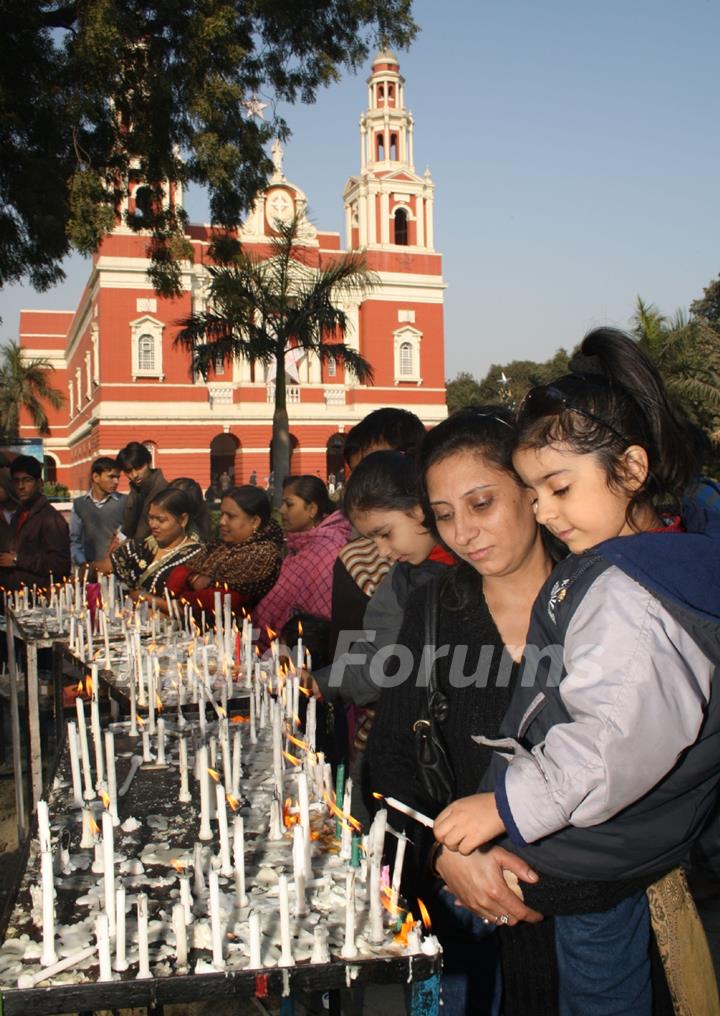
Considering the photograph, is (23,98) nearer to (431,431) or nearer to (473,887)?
(431,431)

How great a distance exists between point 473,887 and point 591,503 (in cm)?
74

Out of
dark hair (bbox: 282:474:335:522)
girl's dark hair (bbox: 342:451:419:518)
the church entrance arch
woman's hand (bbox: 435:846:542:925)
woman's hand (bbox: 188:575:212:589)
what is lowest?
woman's hand (bbox: 435:846:542:925)

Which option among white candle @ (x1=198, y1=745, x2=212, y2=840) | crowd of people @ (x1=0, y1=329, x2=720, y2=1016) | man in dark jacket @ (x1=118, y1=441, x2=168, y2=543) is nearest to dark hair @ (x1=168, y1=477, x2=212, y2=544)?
man in dark jacket @ (x1=118, y1=441, x2=168, y2=543)

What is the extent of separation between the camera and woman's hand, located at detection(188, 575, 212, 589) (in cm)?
460

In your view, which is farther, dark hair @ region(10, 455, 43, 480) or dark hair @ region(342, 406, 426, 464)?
Result: dark hair @ region(10, 455, 43, 480)

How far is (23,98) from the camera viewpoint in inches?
327

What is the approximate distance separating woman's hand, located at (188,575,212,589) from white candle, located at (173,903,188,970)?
327 cm

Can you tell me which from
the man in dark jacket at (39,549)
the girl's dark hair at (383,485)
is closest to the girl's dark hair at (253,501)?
the girl's dark hair at (383,485)

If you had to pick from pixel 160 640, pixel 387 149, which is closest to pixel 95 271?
pixel 387 149

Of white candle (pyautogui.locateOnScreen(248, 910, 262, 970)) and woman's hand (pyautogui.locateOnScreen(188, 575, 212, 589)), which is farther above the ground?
woman's hand (pyautogui.locateOnScreen(188, 575, 212, 589))

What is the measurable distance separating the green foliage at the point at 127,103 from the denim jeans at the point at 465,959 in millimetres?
7451

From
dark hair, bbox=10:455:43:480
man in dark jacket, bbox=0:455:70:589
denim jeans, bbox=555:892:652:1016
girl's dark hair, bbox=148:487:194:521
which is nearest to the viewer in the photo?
denim jeans, bbox=555:892:652:1016

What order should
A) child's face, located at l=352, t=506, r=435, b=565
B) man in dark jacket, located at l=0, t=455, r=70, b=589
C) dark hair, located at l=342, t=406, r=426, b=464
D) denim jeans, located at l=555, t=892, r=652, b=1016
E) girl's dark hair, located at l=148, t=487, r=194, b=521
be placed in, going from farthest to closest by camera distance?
man in dark jacket, located at l=0, t=455, r=70, b=589, girl's dark hair, located at l=148, t=487, r=194, b=521, dark hair, located at l=342, t=406, r=426, b=464, child's face, located at l=352, t=506, r=435, b=565, denim jeans, located at l=555, t=892, r=652, b=1016

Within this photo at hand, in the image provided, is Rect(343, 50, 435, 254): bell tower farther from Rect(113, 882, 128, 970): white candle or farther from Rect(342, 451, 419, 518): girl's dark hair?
Rect(113, 882, 128, 970): white candle
